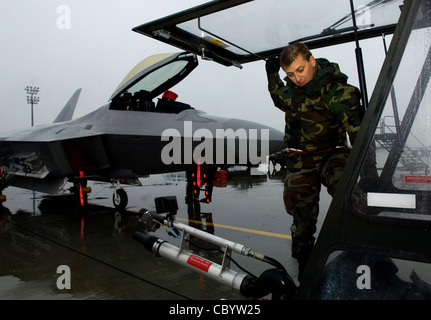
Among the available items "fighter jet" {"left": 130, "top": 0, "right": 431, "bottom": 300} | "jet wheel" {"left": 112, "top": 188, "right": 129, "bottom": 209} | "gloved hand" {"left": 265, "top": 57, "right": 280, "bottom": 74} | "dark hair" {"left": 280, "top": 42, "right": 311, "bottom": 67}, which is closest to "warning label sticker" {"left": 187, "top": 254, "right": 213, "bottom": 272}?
"fighter jet" {"left": 130, "top": 0, "right": 431, "bottom": 300}

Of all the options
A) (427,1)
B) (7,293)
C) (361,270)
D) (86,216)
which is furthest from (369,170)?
(86,216)

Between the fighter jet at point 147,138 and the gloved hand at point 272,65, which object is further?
the fighter jet at point 147,138

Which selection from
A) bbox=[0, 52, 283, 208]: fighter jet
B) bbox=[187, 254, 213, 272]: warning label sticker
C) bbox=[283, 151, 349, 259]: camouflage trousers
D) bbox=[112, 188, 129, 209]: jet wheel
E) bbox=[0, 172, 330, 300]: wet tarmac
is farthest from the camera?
bbox=[112, 188, 129, 209]: jet wheel

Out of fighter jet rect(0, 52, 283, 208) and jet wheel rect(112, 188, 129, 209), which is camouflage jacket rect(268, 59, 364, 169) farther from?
jet wheel rect(112, 188, 129, 209)

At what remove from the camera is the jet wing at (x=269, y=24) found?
2.42 m

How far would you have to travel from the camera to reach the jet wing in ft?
7.93

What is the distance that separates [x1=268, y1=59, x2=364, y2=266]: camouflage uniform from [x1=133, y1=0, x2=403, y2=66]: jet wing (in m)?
0.43

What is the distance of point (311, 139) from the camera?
2.57 metres

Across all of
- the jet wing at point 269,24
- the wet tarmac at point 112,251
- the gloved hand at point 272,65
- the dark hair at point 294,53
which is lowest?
the wet tarmac at point 112,251

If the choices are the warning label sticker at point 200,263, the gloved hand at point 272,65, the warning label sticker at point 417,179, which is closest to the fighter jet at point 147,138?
the gloved hand at point 272,65

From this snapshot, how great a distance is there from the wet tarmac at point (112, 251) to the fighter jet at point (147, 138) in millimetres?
959

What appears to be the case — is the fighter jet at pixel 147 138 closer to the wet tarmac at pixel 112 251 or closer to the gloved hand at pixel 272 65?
the wet tarmac at pixel 112 251

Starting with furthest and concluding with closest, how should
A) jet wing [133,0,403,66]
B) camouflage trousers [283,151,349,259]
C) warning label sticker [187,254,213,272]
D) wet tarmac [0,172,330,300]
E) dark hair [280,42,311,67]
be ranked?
1. wet tarmac [0,172,330,300]
2. camouflage trousers [283,151,349,259]
3. jet wing [133,0,403,66]
4. warning label sticker [187,254,213,272]
5. dark hair [280,42,311,67]
